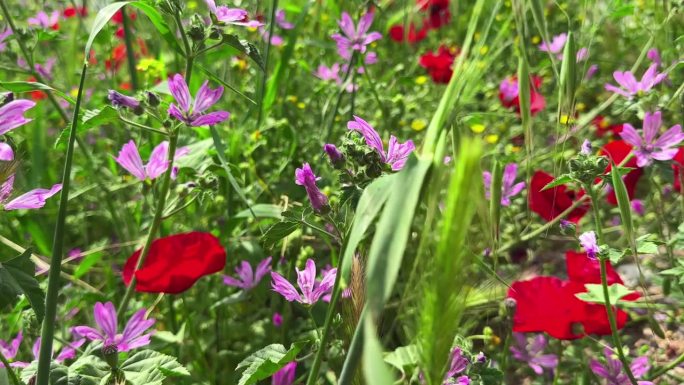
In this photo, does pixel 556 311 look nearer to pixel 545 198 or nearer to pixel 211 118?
pixel 545 198

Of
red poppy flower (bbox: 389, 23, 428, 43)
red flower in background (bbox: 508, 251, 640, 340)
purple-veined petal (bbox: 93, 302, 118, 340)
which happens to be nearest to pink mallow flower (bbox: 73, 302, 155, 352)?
purple-veined petal (bbox: 93, 302, 118, 340)

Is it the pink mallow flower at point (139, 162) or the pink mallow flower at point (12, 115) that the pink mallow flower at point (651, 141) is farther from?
the pink mallow flower at point (12, 115)

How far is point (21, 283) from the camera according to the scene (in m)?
0.80

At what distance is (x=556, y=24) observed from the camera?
299cm

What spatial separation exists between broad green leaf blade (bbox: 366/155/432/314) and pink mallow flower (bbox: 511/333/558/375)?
0.91 metres

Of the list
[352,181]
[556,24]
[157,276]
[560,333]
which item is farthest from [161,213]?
[556,24]

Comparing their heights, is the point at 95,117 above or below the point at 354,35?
below

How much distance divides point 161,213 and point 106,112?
0.19 meters

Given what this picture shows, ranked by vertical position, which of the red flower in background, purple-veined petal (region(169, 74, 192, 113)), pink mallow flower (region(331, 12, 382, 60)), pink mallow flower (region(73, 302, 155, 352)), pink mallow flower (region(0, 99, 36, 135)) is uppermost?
pink mallow flower (region(331, 12, 382, 60))

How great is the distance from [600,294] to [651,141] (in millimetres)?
320

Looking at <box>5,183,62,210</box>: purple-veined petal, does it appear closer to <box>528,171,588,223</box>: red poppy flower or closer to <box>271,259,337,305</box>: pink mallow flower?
<box>271,259,337,305</box>: pink mallow flower

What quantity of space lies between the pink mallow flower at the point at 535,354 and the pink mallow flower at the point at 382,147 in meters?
0.69

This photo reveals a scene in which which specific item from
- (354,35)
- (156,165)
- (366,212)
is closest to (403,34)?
(354,35)

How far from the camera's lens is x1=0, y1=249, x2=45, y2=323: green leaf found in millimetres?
783
